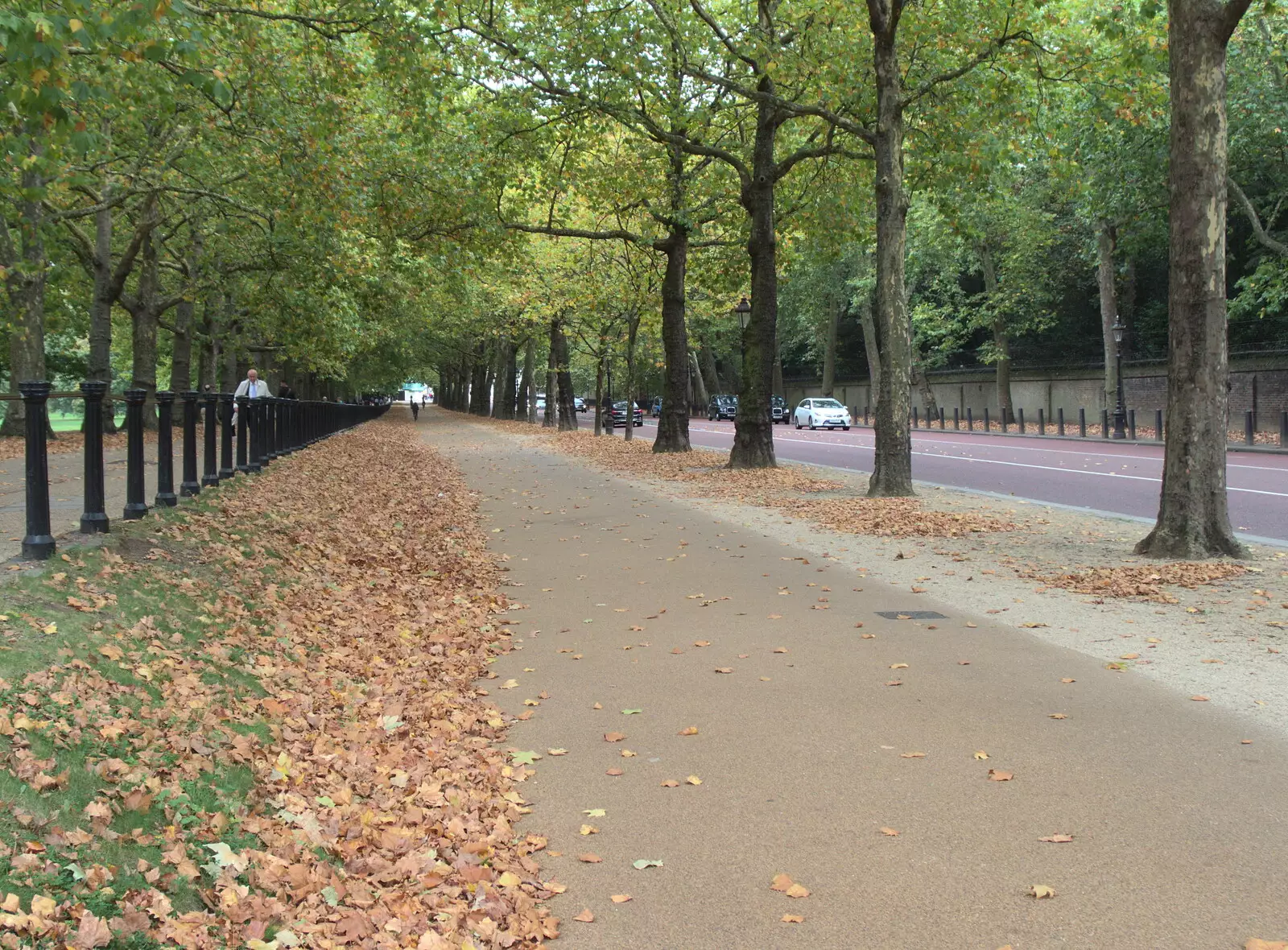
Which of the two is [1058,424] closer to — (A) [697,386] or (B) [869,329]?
(B) [869,329]

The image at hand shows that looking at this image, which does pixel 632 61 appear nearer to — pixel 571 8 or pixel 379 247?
pixel 571 8

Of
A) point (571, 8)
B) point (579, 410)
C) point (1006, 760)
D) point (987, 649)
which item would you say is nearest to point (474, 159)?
point (571, 8)

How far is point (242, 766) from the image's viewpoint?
180 inches

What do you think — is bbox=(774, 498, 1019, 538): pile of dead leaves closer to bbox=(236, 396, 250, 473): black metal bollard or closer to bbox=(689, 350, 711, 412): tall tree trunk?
bbox=(236, 396, 250, 473): black metal bollard

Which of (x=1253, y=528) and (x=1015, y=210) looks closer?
(x=1253, y=528)

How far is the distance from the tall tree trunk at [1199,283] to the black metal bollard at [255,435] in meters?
12.1

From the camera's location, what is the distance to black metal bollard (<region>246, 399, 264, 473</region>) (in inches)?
654

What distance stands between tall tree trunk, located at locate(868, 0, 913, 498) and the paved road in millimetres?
7961

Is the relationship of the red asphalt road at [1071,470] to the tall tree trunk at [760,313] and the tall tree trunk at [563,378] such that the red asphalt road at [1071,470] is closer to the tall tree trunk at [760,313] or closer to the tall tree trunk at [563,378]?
the tall tree trunk at [760,313]

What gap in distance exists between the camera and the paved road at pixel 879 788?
3.50 meters

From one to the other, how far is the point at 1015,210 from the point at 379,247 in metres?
26.2

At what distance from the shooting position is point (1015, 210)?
40.6 meters

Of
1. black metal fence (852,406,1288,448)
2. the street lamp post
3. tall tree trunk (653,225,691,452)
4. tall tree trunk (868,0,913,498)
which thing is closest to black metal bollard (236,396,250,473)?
tall tree trunk (868,0,913,498)

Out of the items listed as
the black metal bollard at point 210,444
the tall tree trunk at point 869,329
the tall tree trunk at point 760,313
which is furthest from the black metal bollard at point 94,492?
the tall tree trunk at point 869,329
